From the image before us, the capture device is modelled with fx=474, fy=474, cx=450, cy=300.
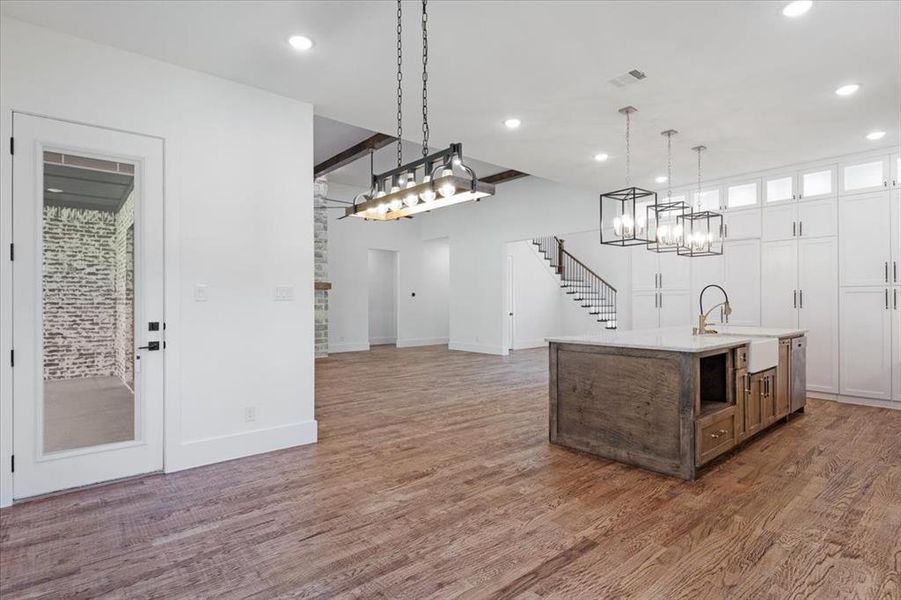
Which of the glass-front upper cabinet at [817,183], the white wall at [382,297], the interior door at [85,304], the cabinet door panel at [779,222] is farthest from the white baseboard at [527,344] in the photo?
the interior door at [85,304]

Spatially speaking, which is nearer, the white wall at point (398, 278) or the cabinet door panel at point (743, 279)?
the cabinet door panel at point (743, 279)

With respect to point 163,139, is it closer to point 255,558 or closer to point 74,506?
point 74,506

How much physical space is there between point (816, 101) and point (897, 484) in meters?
3.16

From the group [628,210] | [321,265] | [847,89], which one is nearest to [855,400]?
[847,89]

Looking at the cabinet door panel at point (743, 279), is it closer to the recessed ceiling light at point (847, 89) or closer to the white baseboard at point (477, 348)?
the recessed ceiling light at point (847, 89)

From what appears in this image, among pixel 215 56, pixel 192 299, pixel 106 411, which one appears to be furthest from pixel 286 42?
pixel 106 411

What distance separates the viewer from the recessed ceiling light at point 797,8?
109 inches

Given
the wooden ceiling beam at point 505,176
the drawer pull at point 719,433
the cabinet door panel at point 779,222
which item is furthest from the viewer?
the wooden ceiling beam at point 505,176

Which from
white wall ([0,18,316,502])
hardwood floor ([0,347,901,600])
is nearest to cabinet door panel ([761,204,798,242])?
hardwood floor ([0,347,901,600])

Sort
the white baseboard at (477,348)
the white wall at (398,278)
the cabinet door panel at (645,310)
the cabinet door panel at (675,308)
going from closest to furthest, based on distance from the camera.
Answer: the cabinet door panel at (675,308), the cabinet door panel at (645,310), the white baseboard at (477,348), the white wall at (398,278)

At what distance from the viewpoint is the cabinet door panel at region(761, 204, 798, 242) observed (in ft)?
19.9

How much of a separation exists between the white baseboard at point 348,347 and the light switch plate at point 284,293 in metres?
6.58

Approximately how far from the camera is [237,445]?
366 cm

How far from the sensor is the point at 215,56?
333cm
